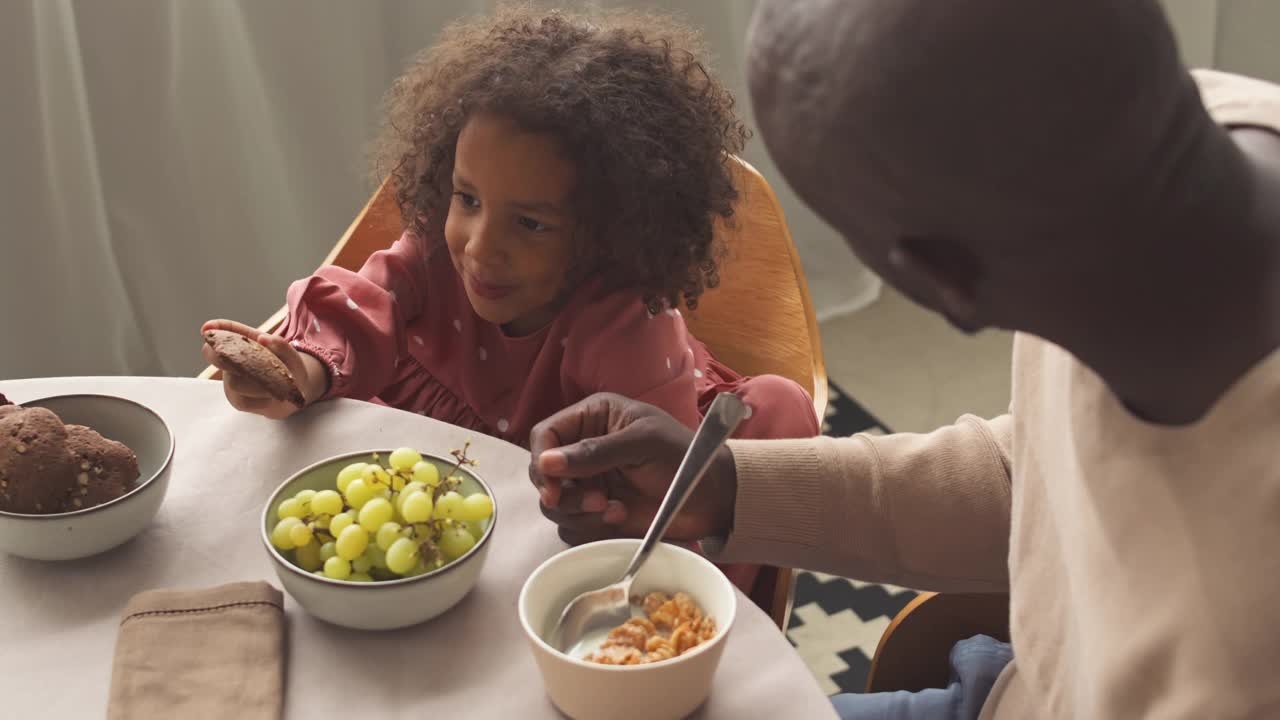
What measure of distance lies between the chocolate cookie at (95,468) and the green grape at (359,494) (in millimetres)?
180

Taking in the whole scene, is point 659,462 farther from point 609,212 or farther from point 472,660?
point 609,212

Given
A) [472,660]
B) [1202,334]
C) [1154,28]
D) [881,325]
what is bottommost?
[881,325]

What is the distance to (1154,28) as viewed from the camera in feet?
1.16

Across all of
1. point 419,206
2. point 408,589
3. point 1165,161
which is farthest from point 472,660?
point 419,206

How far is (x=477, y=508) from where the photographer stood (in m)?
0.80

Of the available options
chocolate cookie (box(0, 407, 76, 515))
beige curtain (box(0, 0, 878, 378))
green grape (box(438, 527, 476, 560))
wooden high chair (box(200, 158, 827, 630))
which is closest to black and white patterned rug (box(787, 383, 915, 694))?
wooden high chair (box(200, 158, 827, 630))

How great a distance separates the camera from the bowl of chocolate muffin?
799mm

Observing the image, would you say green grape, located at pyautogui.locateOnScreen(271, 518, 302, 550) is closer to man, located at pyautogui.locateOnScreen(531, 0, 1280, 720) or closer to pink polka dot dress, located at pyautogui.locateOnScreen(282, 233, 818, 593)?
man, located at pyautogui.locateOnScreen(531, 0, 1280, 720)

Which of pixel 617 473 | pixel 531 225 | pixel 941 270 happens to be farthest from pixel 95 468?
pixel 941 270

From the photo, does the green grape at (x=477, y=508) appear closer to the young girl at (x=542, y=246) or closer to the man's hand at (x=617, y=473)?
the man's hand at (x=617, y=473)

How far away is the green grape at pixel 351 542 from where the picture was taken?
0.76 metres

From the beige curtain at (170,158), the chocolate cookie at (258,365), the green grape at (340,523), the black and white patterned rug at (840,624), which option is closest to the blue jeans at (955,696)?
the green grape at (340,523)

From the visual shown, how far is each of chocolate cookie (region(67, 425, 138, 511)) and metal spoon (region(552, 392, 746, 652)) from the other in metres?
0.34

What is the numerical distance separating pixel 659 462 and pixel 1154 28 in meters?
0.64
